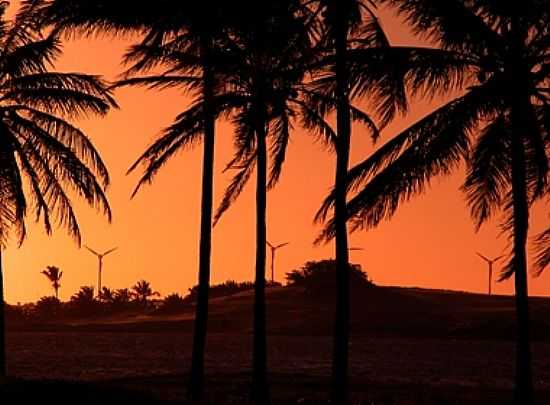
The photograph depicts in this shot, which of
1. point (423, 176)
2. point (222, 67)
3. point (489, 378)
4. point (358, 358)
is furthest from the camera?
point (358, 358)

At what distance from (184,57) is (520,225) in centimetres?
1237

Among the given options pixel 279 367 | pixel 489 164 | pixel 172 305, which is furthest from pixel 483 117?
pixel 172 305

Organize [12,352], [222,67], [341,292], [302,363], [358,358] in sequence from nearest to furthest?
[341,292]
[222,67]
[302,363]
[358,358]
[12,352]

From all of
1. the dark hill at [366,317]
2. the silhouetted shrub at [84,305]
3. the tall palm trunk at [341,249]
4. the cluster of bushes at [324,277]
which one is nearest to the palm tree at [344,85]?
the tall palm trunk at [341,249]

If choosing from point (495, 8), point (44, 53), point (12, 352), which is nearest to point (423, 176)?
point (495, 8)

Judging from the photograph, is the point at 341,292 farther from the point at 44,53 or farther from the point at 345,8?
the point at 44,53

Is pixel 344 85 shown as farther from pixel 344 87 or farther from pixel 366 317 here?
pixel 366 317

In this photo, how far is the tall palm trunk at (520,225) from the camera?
25719 mm

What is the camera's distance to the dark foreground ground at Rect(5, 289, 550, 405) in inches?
1358

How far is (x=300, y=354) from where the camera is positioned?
68375 mm

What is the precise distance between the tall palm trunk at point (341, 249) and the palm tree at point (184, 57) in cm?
530

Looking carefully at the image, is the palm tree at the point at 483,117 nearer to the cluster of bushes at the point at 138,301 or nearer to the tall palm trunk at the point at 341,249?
the tall palm trunk at the point at 341,249

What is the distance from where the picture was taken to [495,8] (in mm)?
25984

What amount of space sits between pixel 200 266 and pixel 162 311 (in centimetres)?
9939
